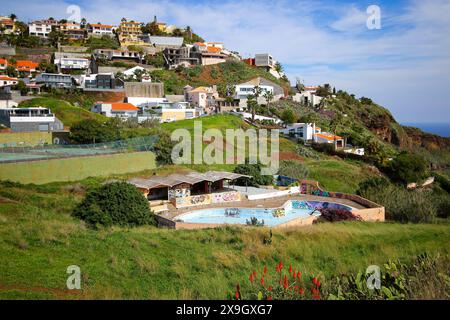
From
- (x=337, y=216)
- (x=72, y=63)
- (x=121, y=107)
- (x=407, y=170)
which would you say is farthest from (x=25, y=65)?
(x=337, y=216)

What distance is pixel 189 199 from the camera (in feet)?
88.6

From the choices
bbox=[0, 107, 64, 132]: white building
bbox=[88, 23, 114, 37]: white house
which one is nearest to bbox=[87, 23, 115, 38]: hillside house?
bbox=[88, 23, 114, 37]: white house

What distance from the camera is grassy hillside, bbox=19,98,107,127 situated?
1710 inches

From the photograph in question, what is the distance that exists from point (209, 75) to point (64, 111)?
41819 millimetres

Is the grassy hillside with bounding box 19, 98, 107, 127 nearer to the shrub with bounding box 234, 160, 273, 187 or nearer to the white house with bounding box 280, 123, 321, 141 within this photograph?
the shrub with bounding box 234, 160, 273, 187

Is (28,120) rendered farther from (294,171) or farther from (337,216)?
(337,216)

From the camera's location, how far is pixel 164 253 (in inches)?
591

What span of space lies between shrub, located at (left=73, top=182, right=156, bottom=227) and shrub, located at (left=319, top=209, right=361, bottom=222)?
34.1 ft

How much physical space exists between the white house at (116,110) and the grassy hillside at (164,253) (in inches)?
1182

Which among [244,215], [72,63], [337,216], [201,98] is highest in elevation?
[72,63]

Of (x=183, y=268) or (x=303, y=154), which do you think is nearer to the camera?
(x=183, y=268)
